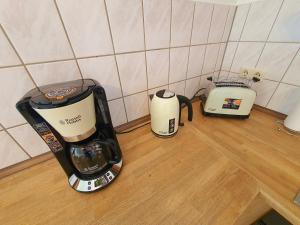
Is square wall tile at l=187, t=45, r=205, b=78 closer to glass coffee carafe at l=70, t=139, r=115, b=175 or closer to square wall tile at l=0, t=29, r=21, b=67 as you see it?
glass coffee carafe at l=70, t=139, r=115, b=175

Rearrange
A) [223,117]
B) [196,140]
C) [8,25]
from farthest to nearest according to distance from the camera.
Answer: [223,117] → [196,140] → [8,25]

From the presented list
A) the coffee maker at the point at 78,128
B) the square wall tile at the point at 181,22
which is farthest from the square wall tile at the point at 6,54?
the square wall tile at the point at 181,22

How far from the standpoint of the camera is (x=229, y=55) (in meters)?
0.87

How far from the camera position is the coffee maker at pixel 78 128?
1.02 ft

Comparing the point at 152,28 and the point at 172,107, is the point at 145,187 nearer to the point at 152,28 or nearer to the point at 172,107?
the point at 172,107

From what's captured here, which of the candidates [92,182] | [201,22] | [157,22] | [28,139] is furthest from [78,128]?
[201,22]

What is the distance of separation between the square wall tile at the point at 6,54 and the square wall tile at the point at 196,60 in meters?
0.73

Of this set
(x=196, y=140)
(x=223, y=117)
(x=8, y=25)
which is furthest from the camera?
(x=223, y=117)

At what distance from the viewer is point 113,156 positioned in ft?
1.54

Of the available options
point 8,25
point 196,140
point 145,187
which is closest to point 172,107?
point 196,140

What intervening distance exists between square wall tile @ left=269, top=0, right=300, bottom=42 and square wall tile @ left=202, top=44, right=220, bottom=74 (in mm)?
270

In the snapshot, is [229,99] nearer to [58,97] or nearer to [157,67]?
[157,67]

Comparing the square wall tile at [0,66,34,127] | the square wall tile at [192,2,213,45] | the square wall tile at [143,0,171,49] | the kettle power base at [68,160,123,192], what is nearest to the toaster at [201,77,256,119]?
the square wall tile at [192,2,213,45]

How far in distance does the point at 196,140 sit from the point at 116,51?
20.4 inches
